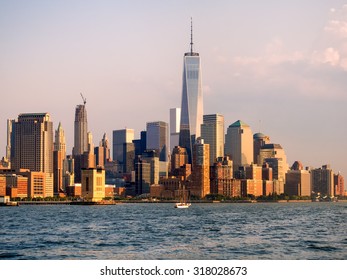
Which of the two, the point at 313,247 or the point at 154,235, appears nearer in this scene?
the point at 313,247
